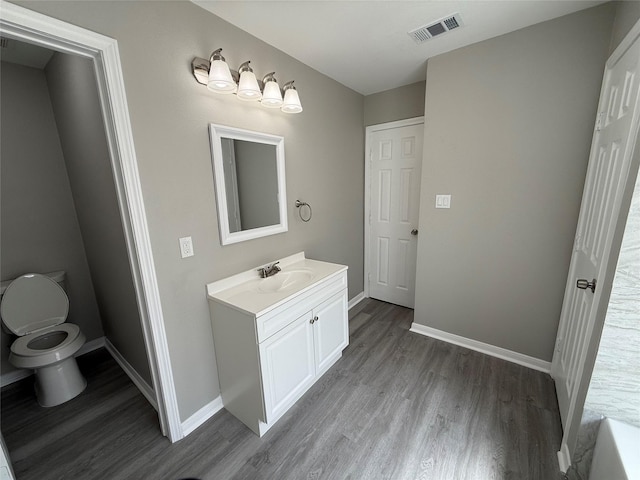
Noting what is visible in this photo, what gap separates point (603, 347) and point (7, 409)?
140 inches

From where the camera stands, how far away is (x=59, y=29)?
3.30ft

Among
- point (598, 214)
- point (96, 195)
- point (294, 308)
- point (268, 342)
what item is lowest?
point (268, 342)

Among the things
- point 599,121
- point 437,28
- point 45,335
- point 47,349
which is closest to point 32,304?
point 45,335

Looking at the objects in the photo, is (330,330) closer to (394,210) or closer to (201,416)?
(201,416)

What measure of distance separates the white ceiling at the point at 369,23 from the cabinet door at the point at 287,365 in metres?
1.78

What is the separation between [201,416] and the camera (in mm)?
1680

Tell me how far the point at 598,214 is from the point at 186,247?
7.40ft

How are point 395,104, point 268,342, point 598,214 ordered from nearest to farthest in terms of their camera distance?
point 598,214 → point 268,342 → point 395,104

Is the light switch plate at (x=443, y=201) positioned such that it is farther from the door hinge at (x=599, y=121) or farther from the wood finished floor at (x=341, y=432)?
the wood finished floor at (x=341, y=432)

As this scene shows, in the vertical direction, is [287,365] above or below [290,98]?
below

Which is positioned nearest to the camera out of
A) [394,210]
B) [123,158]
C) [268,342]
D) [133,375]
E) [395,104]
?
[123,158]

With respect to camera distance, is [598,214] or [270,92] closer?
[598,214]

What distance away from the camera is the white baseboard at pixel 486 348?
204 centimetres

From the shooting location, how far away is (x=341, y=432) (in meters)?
1.58
